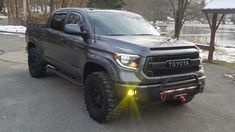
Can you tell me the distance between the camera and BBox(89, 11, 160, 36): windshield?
5.41m

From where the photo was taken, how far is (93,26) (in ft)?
17.7

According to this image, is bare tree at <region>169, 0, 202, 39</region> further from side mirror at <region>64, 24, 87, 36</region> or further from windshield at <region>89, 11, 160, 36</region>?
side mirror at <region>64, 24, 87, 36</region>

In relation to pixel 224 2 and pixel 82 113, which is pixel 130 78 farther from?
pixel 224 2

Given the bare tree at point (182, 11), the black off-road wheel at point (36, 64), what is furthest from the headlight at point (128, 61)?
the bare tree at point (182, 11)

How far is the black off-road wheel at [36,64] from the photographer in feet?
24.6

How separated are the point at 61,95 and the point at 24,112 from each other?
4.03 ft

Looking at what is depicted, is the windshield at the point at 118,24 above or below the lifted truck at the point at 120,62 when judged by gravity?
above

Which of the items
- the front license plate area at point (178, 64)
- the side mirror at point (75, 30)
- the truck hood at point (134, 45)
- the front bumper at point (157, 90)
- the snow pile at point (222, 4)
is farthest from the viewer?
the snow pile at point (222, 4)

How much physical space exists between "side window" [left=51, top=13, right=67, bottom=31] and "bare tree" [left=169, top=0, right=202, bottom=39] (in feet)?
38.5

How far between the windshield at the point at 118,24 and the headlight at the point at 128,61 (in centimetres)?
100

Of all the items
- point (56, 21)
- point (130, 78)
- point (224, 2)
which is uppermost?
point (224, 2)

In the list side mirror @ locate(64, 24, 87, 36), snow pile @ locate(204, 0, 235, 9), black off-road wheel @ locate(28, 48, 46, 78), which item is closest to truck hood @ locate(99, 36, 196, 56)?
side mirror @ locate(64, 24, 87, 36)

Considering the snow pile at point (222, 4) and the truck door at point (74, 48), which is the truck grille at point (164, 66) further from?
the snow pile at point (222, 4)

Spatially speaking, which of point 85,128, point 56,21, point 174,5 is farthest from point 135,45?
point 174,5
